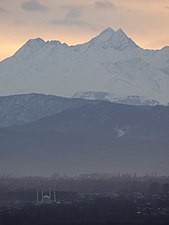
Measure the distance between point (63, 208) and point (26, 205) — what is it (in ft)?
23.9

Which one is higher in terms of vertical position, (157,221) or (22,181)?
(22,181)

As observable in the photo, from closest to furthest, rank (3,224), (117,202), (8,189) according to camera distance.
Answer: (3,224), (117,202), (8,189)

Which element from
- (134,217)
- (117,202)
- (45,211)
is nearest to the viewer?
(134,217)

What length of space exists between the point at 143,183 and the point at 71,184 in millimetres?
8249

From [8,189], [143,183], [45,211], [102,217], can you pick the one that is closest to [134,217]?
[102,217]

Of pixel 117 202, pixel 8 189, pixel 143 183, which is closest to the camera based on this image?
pixel 117 202

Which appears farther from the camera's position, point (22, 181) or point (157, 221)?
point (22, 181)

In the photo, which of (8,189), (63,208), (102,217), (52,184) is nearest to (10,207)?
(63,208)

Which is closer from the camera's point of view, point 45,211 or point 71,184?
point 45,211

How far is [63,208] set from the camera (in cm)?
10662

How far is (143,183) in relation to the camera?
15638 cm

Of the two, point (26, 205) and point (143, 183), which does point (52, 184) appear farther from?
point (26, 205)

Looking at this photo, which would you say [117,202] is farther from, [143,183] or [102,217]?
[143,183]

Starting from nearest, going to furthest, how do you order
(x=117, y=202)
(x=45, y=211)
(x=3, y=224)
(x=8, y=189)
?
1. (x=3, y=224)
2. (x=45, y=211)
3. (x=117, y=202)
4. (x=8, y=189)
